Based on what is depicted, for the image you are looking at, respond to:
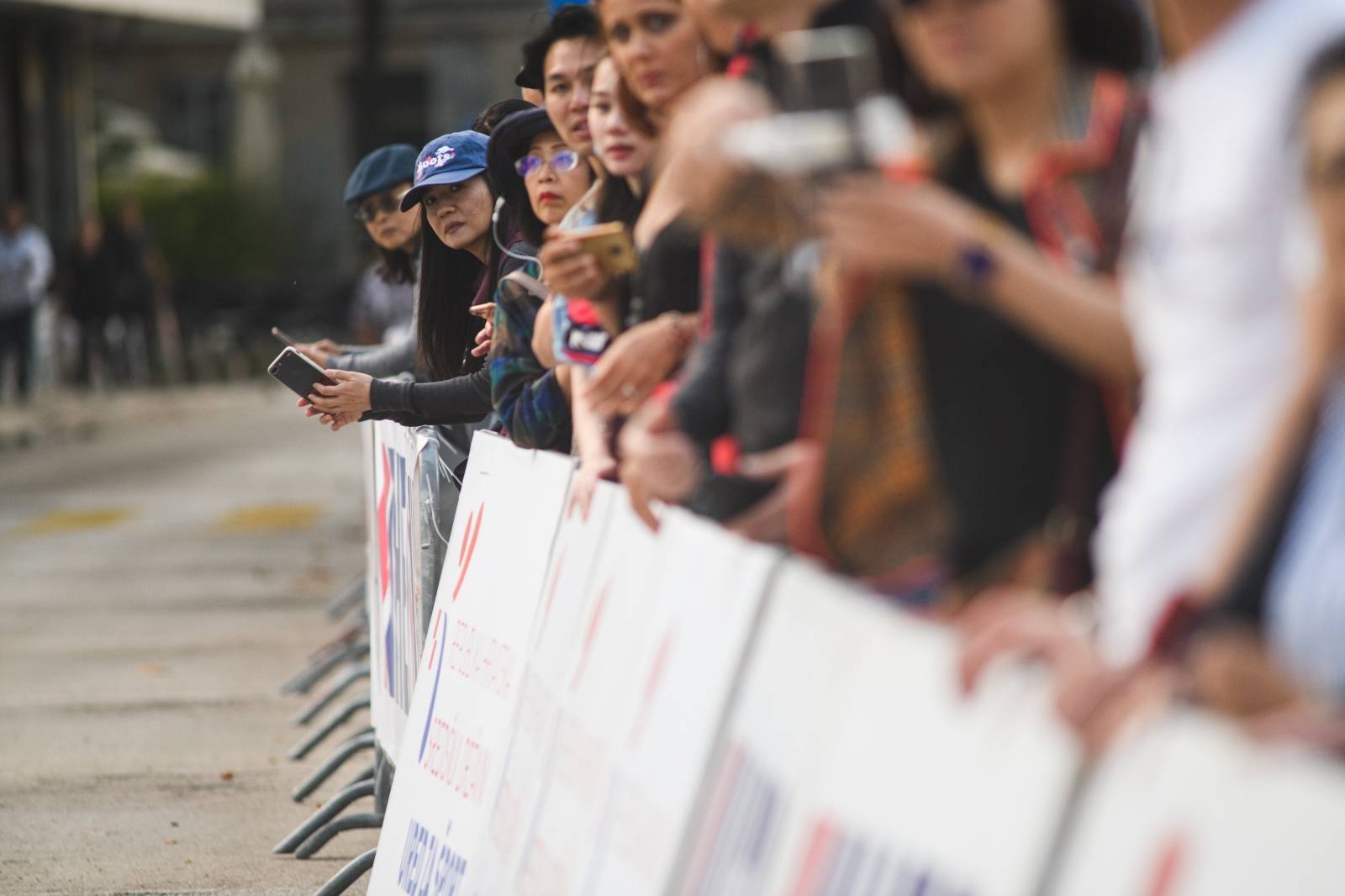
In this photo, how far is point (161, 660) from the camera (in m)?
11.8

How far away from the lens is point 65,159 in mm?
39625

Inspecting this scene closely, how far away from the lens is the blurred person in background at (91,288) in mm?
33062

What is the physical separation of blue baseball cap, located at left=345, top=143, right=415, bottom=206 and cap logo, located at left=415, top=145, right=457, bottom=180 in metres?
1.15

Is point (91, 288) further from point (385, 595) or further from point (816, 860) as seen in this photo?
point (816, 860)

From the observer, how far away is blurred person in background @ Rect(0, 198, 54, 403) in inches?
1139

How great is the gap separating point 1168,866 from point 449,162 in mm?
5464

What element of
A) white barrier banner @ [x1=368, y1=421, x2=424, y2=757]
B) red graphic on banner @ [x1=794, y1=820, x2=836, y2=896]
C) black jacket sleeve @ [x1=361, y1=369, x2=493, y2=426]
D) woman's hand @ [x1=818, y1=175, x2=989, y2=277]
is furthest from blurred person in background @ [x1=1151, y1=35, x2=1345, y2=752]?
black jacket sleeve @ [x1=361, y1=369, x2=493, y2=426]

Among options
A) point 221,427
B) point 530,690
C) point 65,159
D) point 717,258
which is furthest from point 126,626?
point 65,159

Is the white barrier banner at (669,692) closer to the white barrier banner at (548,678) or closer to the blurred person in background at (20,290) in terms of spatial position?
the white barrier banner at (548,678)

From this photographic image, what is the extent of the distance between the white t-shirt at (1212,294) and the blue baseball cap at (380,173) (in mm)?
6175

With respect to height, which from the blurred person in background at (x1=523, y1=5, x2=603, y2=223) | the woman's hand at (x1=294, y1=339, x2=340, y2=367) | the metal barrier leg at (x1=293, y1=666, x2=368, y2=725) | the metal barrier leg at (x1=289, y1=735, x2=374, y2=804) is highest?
the blurred person in background at (x1=523, y1=5, x2=603, y2=223)

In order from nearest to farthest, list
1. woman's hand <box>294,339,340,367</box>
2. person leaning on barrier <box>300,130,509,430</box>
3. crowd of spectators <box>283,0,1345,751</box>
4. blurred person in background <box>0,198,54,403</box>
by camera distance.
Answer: crowd of spectators <box>283,0,1345,751</box>
person leaning on barrier <box>300,130,509,430</box>
woman's hand <box>294,339,340,367</box>
blurred person in background <box>0,198,54,403</box>

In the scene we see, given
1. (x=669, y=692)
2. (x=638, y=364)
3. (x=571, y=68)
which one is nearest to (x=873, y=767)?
(x=669, y=692)

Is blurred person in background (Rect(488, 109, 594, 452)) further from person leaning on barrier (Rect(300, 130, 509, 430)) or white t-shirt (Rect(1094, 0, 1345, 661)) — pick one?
white t-shirt (Rect(1094, 0, 1345, 661))
